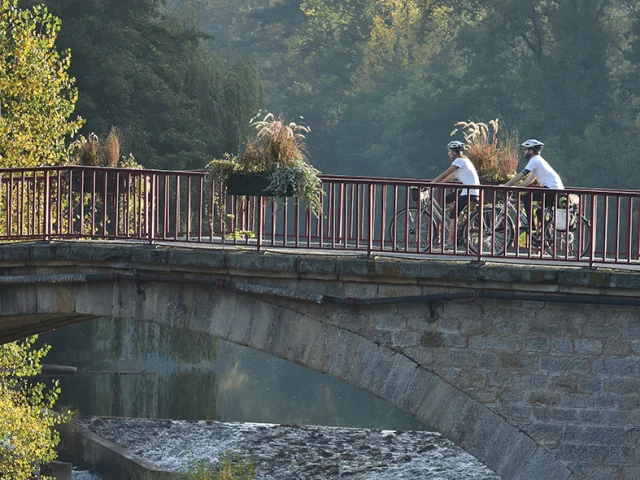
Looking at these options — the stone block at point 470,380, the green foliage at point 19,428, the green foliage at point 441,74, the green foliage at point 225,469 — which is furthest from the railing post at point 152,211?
the green foliage at point 441,74

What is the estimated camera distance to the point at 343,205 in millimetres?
13336

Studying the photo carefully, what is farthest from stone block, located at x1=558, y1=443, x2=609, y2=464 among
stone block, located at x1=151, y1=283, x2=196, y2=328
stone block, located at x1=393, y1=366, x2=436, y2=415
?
stone block, located at x1=151, y1=283, x2=196, y2=328

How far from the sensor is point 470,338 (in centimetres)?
1138

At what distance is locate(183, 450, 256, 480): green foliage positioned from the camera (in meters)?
18.6

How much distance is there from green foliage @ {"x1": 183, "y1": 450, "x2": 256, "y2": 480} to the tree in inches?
182

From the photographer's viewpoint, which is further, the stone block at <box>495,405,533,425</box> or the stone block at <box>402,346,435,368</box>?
the stone block at <box>402,346,435,368</box>

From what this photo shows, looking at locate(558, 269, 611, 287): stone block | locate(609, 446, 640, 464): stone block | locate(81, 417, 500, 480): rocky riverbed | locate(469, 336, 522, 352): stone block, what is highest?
locate(558, 269, 611, 287): stone block

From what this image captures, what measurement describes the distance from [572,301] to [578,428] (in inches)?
40.6

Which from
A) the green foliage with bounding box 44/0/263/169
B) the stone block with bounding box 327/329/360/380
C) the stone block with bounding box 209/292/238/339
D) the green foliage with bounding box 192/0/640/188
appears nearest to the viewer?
the stone block with bounding box 327/329/360/380

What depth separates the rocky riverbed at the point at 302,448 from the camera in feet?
69.5

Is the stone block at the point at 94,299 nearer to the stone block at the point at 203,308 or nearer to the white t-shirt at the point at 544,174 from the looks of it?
the stone block at the point at 203,308

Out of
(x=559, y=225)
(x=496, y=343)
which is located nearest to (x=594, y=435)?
(x=496, y=343)

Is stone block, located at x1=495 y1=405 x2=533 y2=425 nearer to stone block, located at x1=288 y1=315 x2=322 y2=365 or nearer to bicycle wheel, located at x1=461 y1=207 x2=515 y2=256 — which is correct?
bicycle wheel, located at x1=461 y1=207 x2=515 y2=256

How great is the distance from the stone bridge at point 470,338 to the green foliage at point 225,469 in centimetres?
664
